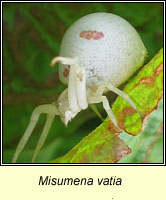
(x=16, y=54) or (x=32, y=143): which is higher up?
(x=16, y=54)

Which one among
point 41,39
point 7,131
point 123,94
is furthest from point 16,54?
point 123,94

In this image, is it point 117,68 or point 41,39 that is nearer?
point 117,68

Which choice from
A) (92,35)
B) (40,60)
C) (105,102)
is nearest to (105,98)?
(105,102)

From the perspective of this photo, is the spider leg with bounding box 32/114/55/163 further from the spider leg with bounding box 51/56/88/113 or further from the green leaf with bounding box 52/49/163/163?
the green leaf with bounding box 52/49/163/163

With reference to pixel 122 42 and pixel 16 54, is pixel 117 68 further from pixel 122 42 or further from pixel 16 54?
pixel 16 54

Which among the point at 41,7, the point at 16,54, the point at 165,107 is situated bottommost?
the point at 165,107

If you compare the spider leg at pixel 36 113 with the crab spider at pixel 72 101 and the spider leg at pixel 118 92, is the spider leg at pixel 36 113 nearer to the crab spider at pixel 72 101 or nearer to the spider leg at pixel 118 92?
the crab spider at pixel 72 101

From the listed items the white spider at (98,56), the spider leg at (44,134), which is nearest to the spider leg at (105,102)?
the white spider at (98,56)
